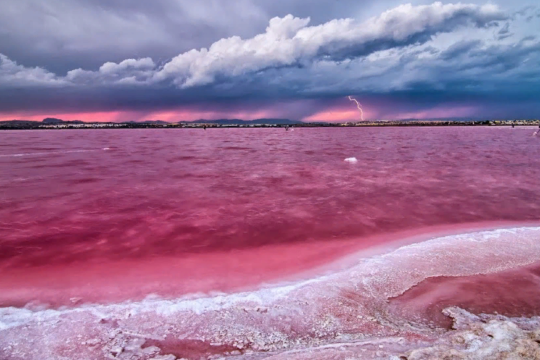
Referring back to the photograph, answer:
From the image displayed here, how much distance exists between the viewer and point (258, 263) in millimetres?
5738

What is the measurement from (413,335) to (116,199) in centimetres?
988

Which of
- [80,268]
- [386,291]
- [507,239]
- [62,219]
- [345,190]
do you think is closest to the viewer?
[386,291]

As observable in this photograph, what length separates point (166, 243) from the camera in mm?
6785

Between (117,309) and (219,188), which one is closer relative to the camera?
(117,309)

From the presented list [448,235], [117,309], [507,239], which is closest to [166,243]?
[117,309]

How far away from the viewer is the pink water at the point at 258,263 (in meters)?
3.70

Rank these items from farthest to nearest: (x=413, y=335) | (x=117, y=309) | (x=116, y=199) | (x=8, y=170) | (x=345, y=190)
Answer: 1. (x=8, y=170)
2. (x=345, y=190)
3. (x=116, y=199)
4. (x=117, y=309)
5. (x=413, y=335)

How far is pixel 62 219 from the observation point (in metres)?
8.49

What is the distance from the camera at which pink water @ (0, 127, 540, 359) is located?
370 centimetres

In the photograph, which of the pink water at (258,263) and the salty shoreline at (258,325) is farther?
the pink water at (258,263)

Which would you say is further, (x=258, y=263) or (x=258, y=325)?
(x=258, y=263)

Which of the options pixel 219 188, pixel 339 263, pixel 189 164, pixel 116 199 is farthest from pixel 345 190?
pixel 189 164

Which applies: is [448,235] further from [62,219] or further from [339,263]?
[62,219]

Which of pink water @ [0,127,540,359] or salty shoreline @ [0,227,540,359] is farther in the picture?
pink water @ [0,127,540,359]
